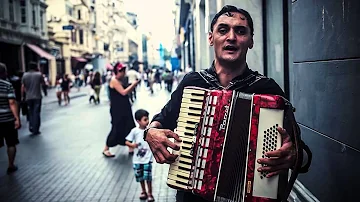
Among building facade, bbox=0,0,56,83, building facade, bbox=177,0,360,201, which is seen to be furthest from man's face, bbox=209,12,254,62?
building facade, bbox=0,0,56,83

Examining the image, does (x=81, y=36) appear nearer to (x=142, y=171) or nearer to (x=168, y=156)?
(x=142, y=171)

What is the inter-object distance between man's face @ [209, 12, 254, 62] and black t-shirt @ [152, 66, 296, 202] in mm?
129

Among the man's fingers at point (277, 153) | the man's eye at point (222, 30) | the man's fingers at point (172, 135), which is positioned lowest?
the man's fingers at point (277, 153)

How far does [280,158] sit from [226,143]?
0.31 meters

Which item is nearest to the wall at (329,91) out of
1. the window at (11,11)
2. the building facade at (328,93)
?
the building facade at (328,93)

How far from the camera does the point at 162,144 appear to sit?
8.59ft

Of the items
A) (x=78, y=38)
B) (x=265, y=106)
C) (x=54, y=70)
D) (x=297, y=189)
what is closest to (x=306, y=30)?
(x=297, y=189)

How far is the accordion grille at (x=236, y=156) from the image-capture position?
2402 millimetres

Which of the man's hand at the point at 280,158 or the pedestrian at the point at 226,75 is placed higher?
the pedestrian at the point at 226,75

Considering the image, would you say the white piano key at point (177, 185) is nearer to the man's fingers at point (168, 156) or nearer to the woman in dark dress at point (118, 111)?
the man's fingers at point (168, 156)

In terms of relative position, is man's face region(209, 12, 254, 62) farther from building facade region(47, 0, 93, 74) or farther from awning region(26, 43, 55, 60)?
building facade region(47, 0, 93, 74)

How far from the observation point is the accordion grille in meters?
2.40

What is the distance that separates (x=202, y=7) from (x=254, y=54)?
699cm

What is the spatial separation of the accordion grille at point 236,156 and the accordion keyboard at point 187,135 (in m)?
0.19
